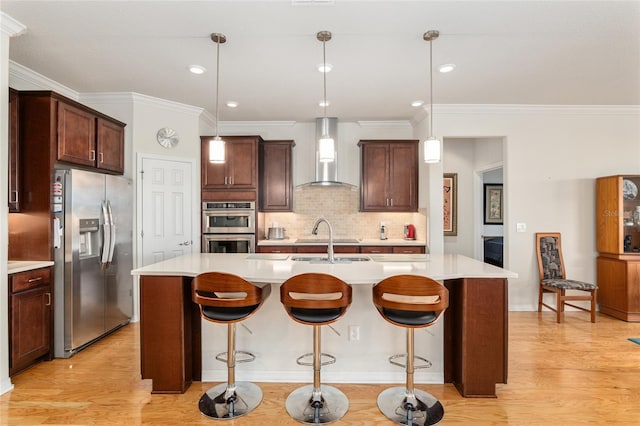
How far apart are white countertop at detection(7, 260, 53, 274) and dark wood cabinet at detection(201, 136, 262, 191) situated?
2094mm

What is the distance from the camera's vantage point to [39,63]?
319 cm

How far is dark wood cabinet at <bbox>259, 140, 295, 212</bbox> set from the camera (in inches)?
198

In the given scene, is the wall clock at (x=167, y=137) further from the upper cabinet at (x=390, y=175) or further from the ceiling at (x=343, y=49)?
the upper cabinet at (x=390, y=175)

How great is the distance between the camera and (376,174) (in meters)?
4.98

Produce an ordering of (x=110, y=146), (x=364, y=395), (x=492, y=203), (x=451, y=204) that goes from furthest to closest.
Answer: (x=492, y=203)
(x=451, y=204)
(x=110, y=146)
(x=364, y=395)

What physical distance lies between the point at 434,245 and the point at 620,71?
2.67m

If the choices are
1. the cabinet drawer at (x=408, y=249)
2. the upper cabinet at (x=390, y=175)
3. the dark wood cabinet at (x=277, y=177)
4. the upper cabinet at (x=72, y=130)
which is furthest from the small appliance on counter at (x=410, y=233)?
the upper cabinet at (x=72, y=130)

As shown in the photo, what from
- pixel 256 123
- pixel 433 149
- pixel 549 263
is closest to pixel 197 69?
pixel 256 123

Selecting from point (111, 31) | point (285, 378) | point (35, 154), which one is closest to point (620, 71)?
point (285, 378)

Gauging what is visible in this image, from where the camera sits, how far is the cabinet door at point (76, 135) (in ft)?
A: 10.0

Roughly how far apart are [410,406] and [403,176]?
11.1 feet

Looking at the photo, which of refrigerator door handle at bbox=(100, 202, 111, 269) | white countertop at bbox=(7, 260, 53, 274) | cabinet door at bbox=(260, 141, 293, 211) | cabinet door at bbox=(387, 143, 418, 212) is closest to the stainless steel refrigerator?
refrigerator door handle at bbox=(100, 202, 111, 269)

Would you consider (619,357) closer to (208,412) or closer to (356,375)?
(356,375)

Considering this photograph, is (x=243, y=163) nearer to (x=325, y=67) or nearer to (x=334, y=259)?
(x=325, y=67)
